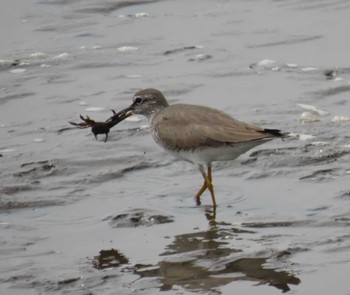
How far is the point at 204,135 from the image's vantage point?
9.12 m

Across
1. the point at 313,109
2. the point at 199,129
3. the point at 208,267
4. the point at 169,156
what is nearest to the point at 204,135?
the point at 199,129

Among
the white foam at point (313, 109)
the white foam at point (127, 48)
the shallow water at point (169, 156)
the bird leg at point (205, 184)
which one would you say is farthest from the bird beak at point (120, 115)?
the white foam at point (127, 48)

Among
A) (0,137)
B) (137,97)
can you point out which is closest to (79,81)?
(0,137)

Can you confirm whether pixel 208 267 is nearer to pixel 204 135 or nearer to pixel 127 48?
pixel 204 135

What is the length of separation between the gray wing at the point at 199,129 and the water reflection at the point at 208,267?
0.97 meters

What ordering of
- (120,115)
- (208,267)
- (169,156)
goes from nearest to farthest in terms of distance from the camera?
1. (208,267)
2. (120,115)
3. (169,156)

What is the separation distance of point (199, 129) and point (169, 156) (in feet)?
3.43

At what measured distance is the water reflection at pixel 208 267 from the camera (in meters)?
7.16

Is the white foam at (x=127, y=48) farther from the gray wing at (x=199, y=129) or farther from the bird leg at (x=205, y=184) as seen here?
the bird leg at (x=205, y=184)

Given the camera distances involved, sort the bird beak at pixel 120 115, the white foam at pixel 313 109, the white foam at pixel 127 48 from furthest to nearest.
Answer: the white foam at pixel 127 48
the white foam at pixel 313 109
the bird beak at pixel 120 115

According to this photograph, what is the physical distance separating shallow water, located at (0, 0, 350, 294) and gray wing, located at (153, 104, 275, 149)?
16.7 inches

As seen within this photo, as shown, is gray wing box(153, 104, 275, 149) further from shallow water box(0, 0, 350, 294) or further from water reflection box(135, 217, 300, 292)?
water reflection box(135, 217, 300, 292)

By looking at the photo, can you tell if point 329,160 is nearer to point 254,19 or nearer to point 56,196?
point 56,196

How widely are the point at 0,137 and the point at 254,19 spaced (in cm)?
455
